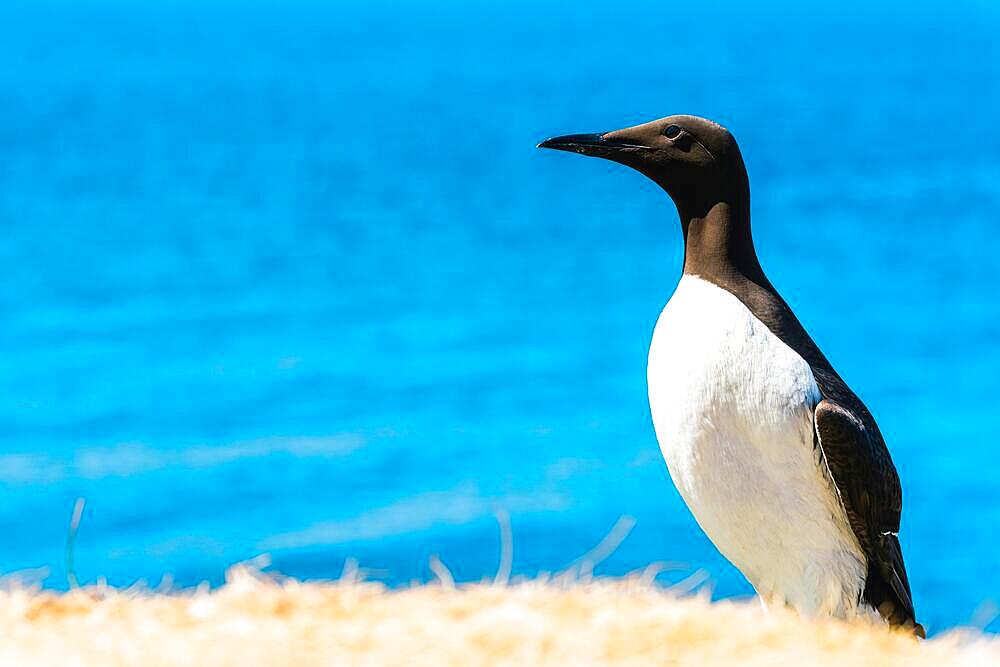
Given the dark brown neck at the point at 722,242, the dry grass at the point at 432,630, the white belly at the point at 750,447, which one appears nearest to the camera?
the dry grass at the point at 432,630

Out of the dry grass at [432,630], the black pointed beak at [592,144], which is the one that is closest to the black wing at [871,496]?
the dry grass at [432,630]

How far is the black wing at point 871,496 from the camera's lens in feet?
11.5

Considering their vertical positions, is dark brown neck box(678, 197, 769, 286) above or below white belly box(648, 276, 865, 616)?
above

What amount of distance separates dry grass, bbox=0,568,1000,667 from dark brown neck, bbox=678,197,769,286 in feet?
3.09

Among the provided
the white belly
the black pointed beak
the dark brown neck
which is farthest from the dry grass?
the black pointed beak

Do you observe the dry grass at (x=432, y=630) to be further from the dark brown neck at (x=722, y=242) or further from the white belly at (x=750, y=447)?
the dark brown neck at (x=722, y=242)

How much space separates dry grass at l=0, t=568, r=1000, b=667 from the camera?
2.97 metres

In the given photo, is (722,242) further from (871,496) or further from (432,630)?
(432,630)

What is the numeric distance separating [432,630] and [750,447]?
40.4 inches

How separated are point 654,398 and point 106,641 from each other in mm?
1592

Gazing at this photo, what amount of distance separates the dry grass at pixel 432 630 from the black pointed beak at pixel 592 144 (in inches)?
49.6

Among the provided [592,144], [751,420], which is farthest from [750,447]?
[592,144]

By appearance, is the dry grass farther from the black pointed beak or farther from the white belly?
the black pointed beak

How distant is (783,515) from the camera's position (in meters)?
3.56
